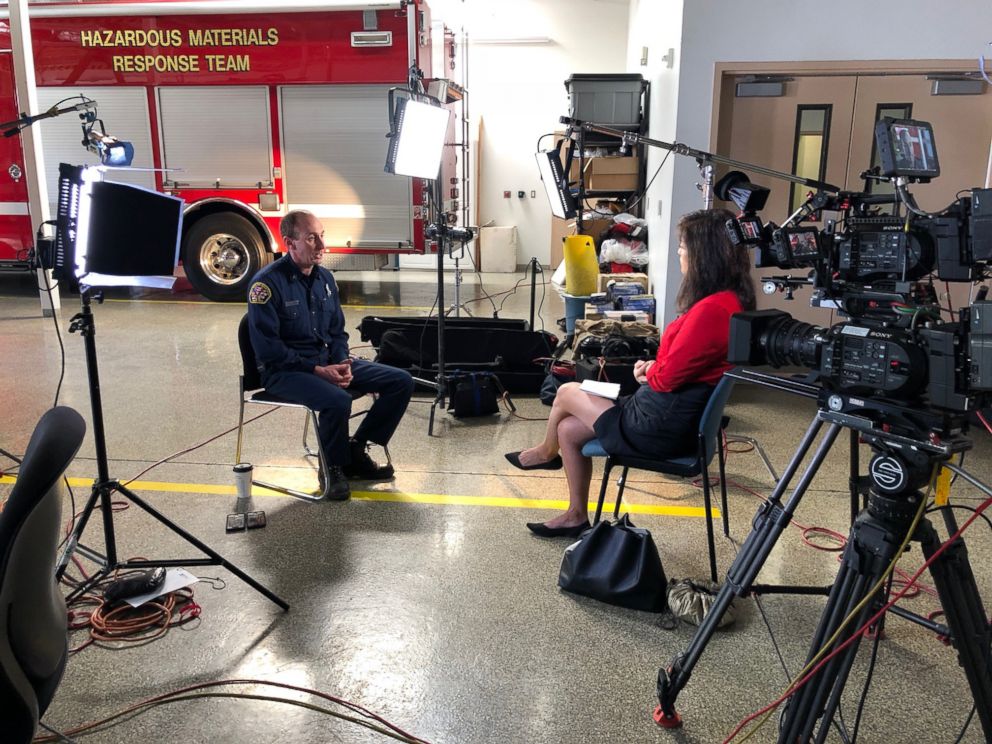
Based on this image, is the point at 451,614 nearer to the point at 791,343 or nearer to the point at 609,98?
the point at 791,343

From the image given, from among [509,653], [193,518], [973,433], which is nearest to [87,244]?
[193,518]

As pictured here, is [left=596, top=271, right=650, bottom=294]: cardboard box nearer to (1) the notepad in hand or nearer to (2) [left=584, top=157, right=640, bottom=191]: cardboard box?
(2) [left=584, top=157, right=640, bottom=191]: cardboard box

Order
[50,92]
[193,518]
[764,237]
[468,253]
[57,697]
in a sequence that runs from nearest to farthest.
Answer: [764,237], [57,697], [193,518], [50,92], [468,253]

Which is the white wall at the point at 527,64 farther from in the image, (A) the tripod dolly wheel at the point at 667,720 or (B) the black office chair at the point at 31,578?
(B) the black office chair at the point at 31,578

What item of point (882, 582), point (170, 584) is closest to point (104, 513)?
point (170, 584)

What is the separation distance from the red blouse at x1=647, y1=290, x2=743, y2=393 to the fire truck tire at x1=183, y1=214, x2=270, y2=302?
5839mm

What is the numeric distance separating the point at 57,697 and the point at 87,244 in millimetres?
1269

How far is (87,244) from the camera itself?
7.32 ft

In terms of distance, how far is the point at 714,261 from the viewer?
2.65 metres

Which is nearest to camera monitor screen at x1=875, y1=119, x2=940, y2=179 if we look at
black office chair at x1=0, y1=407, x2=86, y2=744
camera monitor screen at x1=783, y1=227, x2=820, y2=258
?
camera monitor screen at x1=783, y1=227, x2=820, y2=258

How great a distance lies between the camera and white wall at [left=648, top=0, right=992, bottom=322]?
4480 millimetres

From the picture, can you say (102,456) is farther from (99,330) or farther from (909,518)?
(99,330)

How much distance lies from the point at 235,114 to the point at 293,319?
4.84 metres

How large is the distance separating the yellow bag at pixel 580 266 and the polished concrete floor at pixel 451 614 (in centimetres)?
189
